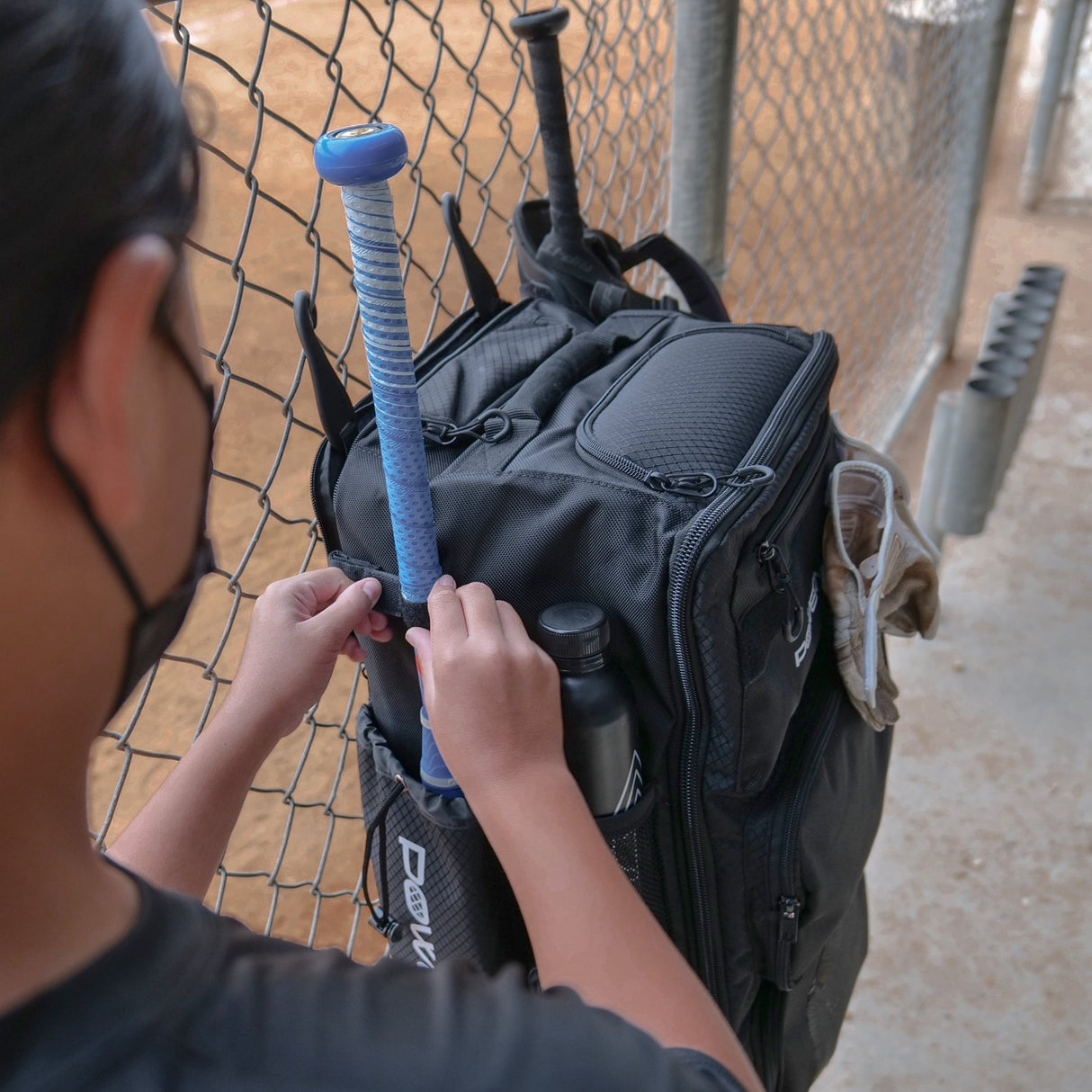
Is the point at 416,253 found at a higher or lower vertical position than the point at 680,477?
lower

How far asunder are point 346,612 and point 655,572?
252mm

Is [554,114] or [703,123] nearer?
[554,114]

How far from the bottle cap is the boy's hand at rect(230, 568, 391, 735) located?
0.16m

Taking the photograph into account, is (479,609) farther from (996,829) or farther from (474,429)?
(996,829)

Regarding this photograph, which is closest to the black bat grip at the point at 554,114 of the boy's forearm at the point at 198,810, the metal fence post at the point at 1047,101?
the boy's forearm at the point at 198,810

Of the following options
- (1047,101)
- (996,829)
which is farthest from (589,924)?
(1047,101)

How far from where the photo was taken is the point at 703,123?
54.9 inches

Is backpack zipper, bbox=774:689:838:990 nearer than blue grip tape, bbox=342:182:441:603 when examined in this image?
No

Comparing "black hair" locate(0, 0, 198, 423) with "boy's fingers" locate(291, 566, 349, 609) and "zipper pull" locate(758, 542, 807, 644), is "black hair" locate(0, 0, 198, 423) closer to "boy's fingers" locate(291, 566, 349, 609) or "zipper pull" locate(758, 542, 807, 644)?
"boy's fingers" locate(291, 566, 349, 609)

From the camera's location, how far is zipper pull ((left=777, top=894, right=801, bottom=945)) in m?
1.00

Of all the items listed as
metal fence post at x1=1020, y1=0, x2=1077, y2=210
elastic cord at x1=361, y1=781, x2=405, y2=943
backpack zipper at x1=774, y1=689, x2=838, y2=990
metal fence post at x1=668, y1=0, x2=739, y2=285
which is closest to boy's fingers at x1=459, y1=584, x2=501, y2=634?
elastic cord at x1=361, y1=781, x2=405, y2=943

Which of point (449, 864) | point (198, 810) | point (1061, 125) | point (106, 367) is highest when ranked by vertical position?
point (106, 367)

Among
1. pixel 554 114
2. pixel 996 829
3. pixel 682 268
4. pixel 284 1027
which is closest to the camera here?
pixel 284 1027

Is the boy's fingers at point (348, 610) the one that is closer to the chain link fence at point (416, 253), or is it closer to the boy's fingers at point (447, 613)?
the boy's fingers at point (447, 613)
